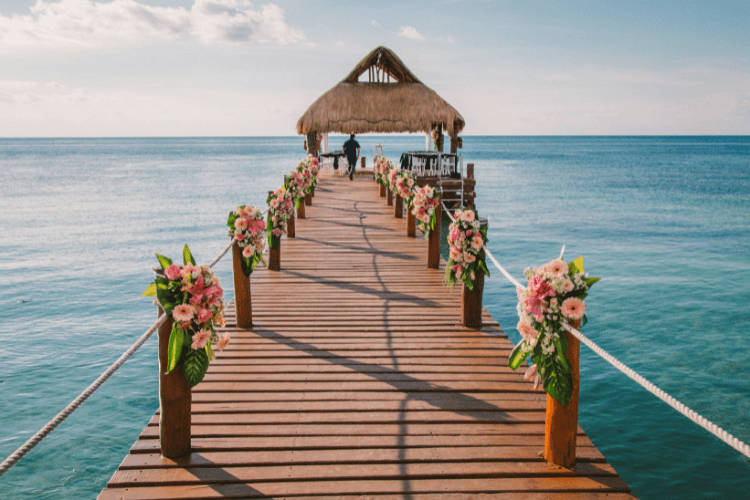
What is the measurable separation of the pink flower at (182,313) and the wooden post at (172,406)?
105 millimetres

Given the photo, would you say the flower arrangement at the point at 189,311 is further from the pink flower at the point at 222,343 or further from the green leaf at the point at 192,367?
the pink flower at the point at 222,343

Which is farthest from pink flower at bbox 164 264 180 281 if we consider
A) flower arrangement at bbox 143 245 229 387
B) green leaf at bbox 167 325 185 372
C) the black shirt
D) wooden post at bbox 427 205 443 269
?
the black shirt

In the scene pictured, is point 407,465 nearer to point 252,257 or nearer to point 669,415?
point 252,257

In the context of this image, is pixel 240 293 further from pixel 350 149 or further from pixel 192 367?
pixel 350 149

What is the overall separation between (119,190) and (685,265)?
4151 cm

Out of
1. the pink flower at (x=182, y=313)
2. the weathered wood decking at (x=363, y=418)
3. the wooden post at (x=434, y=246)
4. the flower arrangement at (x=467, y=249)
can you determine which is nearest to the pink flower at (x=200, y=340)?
the pink flower at (x=182, y=313)

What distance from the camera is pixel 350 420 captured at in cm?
396

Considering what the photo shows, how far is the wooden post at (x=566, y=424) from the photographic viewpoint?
335cm

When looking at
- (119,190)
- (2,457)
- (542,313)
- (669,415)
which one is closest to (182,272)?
(542,313)

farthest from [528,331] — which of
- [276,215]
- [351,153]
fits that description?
[351,153]

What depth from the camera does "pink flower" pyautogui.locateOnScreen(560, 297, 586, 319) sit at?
10.6 ft

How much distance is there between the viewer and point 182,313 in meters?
3.40

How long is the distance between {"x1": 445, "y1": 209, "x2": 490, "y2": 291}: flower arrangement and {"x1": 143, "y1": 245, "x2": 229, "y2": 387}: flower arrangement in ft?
9.62

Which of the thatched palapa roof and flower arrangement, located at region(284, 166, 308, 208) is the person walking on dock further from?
flower arrangement, located at region(284, 166, 308, 208)
